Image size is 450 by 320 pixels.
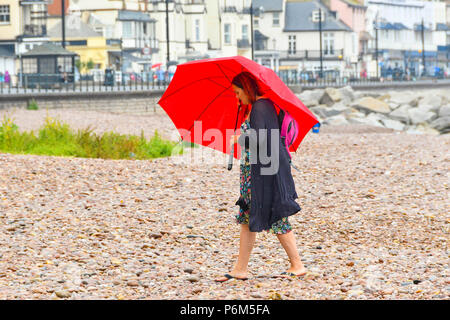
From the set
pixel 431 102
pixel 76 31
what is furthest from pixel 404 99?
pixel 76 31

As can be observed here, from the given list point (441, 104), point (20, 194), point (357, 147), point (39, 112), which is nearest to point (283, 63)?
point (441, 104)

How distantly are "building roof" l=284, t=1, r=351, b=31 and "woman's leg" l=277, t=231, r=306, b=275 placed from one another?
3240 inches

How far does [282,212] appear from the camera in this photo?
6.97 m

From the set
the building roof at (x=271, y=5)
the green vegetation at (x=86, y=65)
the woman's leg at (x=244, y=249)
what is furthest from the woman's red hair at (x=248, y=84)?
the building roof at (x=271, y=5)

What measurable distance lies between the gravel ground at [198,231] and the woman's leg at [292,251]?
0.29 feet

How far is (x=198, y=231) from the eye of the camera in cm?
975

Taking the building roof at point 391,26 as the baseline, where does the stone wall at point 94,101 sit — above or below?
below

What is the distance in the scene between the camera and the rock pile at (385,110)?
1472 inches

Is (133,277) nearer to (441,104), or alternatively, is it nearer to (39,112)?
(39,112)

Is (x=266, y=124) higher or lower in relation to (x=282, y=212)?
higher

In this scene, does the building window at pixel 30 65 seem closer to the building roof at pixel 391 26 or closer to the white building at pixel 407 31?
the white building at pixel 407 31

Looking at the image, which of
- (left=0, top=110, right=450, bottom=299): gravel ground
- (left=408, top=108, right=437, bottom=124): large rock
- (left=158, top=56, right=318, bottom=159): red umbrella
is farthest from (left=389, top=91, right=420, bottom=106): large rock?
(left=158, top=56, right=318, bottom=159): red umbrella

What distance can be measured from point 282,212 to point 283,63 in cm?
8110
